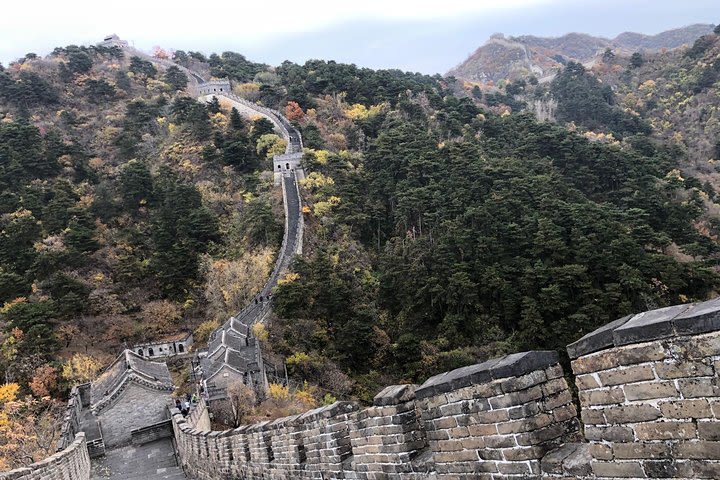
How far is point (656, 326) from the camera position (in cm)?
263

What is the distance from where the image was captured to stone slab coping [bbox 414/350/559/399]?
352cm

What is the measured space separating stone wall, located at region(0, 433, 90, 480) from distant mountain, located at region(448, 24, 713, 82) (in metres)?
126

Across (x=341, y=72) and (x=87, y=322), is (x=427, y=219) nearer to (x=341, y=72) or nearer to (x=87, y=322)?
→ (x=87, y=322)

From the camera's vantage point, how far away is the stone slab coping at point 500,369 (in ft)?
11.5

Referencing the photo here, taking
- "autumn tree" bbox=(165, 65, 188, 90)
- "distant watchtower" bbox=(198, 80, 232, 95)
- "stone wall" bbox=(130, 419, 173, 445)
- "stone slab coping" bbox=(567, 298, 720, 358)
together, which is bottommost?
"stone wall" bbox=(130, 419, 173, 445)

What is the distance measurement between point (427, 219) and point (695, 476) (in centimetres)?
3977

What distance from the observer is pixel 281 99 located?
6900 centimetres

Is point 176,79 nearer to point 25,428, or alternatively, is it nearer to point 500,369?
point 25,428

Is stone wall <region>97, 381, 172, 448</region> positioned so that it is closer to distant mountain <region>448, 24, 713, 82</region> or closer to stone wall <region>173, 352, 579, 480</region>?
stone wall <region>173, 352, 579, 480</region>

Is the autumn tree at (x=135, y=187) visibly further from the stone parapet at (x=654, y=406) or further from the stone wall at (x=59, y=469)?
the stone parapet at (x=654, y=406)

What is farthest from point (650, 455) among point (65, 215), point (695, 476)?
point (65, 215)

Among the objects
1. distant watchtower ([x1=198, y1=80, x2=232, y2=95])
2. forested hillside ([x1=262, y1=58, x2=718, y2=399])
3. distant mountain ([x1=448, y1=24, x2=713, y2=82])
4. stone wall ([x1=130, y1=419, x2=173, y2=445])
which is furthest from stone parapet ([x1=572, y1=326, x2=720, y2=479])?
distant mountain ([x1=448, y1=24, x2=713, y2=82])

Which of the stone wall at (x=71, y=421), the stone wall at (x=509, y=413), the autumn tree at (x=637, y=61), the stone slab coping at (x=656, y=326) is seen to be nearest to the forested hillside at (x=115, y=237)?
the stone wall at (x=71, y=421)

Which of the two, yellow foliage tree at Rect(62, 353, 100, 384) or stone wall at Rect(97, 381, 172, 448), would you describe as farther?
yellow foliage tree at Rect(62, 353, 100, 384)
